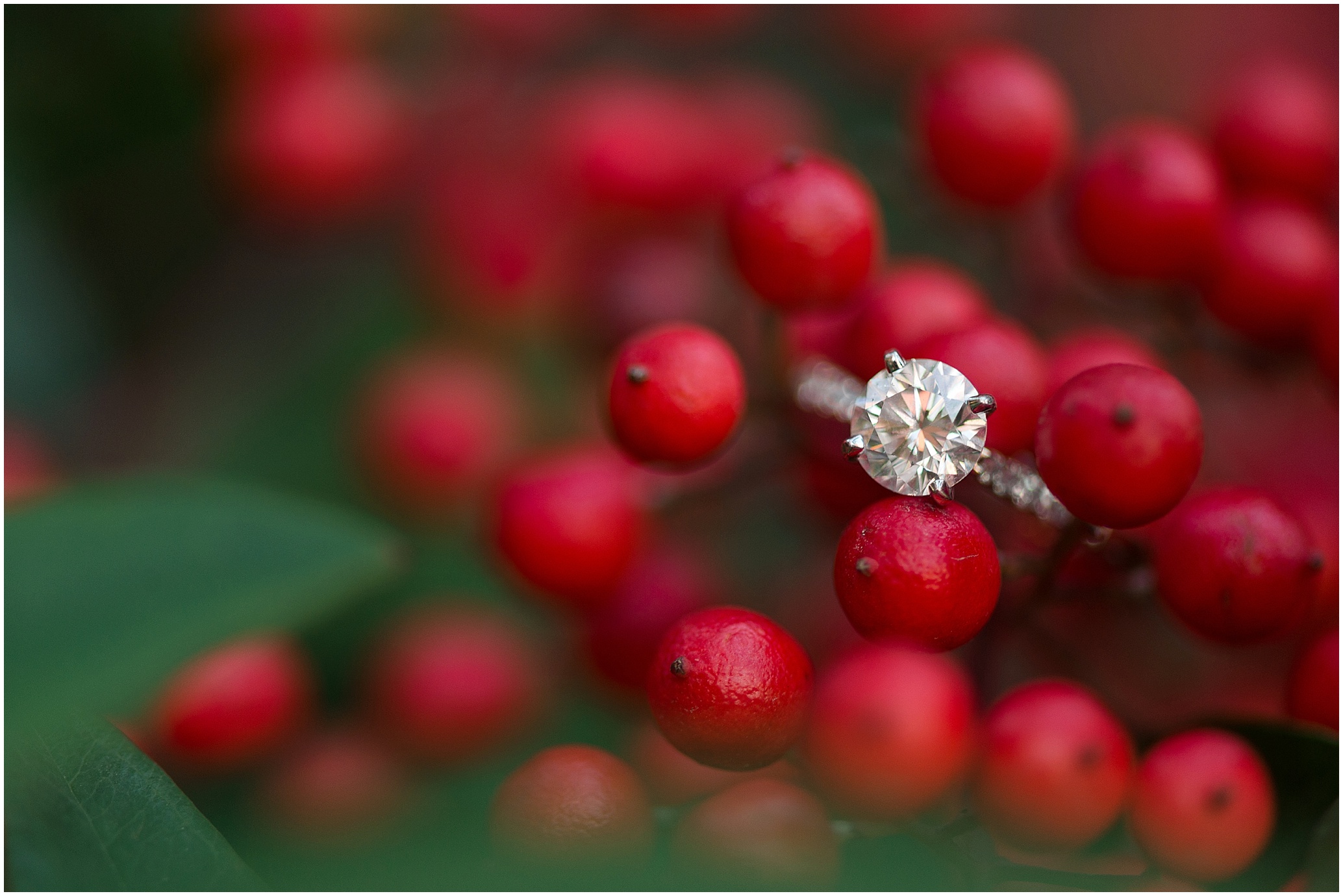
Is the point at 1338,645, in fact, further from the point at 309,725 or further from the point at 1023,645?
the point at 309,725

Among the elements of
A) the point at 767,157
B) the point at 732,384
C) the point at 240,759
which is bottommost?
the point at 240,759

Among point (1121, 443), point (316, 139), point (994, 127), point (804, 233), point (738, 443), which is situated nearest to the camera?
point (1121, 443)

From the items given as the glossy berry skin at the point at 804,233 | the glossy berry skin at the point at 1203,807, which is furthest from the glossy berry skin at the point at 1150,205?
the glossy berry skin at the point at 1203,807

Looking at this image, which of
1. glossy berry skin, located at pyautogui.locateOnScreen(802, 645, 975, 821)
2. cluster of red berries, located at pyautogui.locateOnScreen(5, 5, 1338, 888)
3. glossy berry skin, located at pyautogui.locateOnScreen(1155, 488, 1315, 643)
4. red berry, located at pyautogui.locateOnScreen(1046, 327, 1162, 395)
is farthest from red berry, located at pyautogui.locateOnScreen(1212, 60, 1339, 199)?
glossy berry skin, located at pyautogui.locateOnScreen(802, 645, 975, 821)

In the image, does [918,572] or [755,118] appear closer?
[918,572]

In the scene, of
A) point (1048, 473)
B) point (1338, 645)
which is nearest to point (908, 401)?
point (1048, 473)

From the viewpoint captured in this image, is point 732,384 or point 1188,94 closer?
point 732,384

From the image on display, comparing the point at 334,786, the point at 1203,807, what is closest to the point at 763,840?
the point at 1203,807

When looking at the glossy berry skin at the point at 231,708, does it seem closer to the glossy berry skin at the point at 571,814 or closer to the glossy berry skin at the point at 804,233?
the glossy berry skin at the point at 571,814

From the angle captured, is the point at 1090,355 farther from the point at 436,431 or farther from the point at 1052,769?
the point at 436,431
